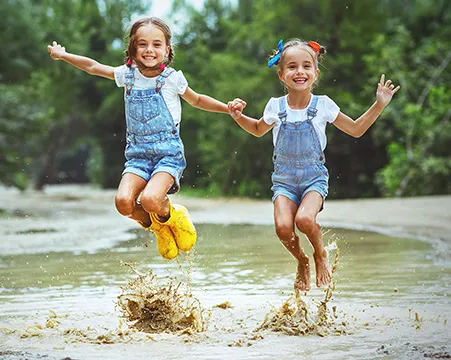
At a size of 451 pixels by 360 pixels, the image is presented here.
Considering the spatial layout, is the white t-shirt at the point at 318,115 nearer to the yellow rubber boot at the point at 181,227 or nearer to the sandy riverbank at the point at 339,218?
the yellow rubber boot at the point at 181,227

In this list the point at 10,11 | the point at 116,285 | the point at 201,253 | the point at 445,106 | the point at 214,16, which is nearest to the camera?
the point at 116,285

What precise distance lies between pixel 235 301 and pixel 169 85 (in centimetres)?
191

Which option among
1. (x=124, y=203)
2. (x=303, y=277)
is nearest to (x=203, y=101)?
(x=124, y=203)

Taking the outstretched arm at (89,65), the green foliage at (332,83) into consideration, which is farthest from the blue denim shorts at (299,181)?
the green foliage at (332,83)

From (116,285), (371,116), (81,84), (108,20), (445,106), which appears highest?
(108,20)

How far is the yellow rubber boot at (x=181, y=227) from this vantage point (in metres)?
5.90

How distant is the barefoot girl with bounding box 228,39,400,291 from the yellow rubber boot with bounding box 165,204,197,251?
693 millimetres

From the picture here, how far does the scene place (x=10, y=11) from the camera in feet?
58.9

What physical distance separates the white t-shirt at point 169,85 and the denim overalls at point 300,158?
0.73 m

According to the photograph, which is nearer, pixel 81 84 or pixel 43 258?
pixel 43 258

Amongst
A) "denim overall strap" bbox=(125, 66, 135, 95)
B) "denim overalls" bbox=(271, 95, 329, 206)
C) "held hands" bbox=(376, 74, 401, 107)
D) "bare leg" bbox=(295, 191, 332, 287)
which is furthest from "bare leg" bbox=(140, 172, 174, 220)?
"held hands" bbox=(376, 74, 401, 107)

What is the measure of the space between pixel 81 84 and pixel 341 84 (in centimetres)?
1385

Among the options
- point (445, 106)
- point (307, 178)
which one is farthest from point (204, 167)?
point (307, 178)

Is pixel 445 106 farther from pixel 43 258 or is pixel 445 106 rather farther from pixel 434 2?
pixel 43 258
